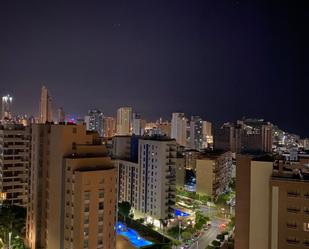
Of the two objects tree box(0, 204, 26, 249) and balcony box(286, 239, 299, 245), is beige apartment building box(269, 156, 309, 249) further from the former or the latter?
tree box(0, 204, 26, 249)

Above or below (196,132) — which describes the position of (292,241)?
below

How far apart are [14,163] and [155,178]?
628 centimetres

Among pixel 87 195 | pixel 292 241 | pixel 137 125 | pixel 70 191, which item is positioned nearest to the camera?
pixel 292 241

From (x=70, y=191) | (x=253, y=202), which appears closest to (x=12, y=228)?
(x=70, y=191)

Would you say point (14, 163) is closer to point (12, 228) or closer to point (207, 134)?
point (12, 228)

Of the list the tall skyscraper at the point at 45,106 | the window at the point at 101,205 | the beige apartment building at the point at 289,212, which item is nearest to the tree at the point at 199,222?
the window at the point at 101,205

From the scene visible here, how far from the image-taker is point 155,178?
15578 mm

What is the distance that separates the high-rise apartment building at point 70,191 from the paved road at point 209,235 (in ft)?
16.8

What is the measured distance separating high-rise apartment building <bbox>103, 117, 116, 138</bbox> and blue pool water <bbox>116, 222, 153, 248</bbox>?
74.4 feet

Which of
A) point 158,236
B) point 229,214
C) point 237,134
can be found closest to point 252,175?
point 158,236

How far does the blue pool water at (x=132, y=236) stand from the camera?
1289 centimetres

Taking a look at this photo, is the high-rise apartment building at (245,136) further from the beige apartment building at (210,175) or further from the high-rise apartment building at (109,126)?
the high-rise apartment building at (109,126)

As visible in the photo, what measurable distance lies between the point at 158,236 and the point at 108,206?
17.8 ft

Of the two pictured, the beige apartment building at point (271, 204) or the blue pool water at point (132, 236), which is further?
the blue pool water at point (132, 236)
